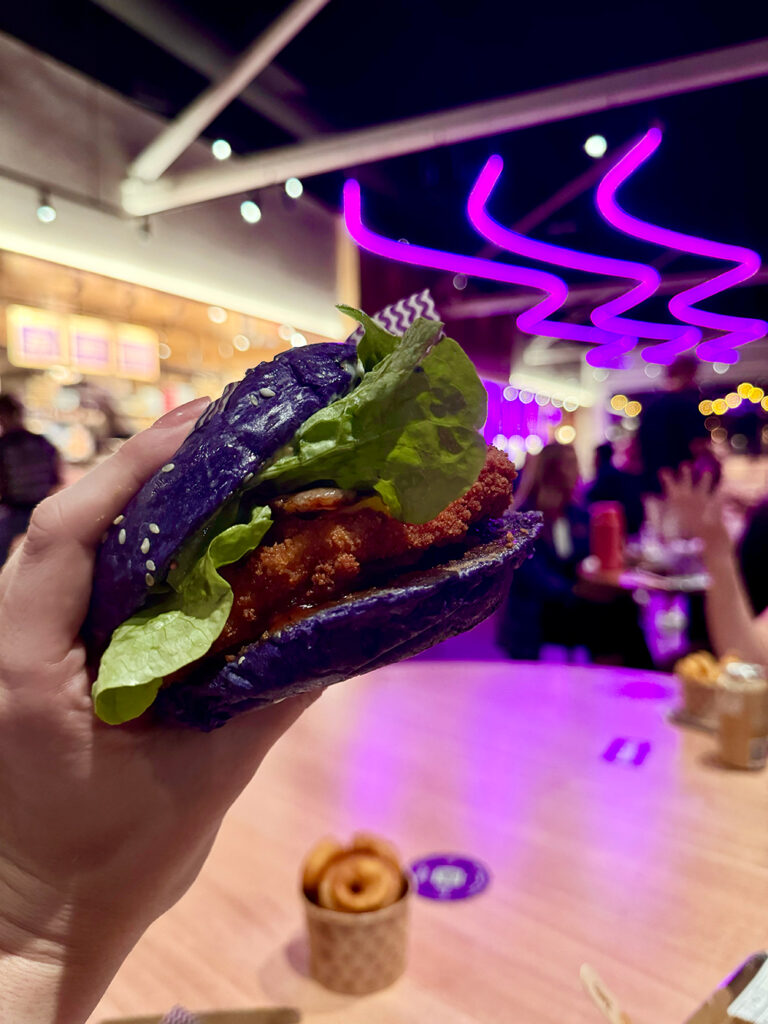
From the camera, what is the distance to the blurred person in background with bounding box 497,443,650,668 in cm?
388

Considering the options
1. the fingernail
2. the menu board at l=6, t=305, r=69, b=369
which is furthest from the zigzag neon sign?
the fingernail

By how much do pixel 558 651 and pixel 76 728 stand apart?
4683 mm

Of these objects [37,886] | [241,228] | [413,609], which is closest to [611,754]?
[413,609]

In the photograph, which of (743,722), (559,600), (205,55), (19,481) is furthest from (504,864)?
(205,55)

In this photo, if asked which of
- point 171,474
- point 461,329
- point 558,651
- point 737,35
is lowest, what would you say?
point 558,651

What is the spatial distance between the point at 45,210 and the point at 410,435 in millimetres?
4162

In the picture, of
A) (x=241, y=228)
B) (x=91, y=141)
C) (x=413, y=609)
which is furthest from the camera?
(x=241, y=228)

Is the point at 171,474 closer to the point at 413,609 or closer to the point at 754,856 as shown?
the point at 413,609

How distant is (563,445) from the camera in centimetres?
397

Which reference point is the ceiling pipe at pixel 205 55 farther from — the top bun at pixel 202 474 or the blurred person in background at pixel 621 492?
the top bun at pixel 202 474

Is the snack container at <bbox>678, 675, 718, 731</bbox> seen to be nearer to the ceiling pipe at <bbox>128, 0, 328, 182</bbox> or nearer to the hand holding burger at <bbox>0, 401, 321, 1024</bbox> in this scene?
the hand holding burger at <bbox>0, 401, 321, 1024</bbox>

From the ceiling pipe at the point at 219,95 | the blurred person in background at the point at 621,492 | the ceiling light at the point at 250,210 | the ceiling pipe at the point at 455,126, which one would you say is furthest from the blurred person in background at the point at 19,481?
the blurred person in background at the point at 621,492

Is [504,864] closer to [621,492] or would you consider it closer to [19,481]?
[19,481]

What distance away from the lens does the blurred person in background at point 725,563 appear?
2.42m
